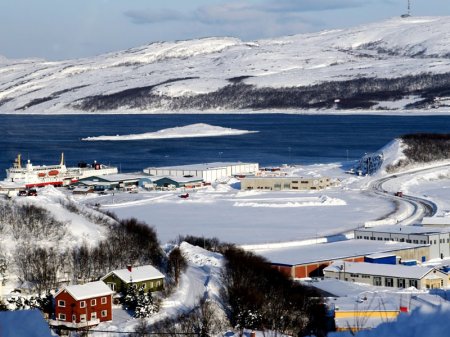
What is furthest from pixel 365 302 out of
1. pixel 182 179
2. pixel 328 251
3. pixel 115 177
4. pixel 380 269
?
pixel 115 177

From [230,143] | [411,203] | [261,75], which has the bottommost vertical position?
[411,203]

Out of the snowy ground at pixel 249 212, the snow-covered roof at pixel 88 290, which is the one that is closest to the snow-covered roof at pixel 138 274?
the snow-covered roof at pixel 88 290

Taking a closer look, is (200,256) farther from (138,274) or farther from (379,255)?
(379,255)


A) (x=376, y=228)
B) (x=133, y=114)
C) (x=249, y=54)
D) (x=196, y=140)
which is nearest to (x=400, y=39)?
(x=249, y=54)

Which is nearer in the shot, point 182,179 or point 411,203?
point 411,203

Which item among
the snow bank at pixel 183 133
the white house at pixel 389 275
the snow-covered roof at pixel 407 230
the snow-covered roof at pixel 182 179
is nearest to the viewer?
the white house at pixel 389 275

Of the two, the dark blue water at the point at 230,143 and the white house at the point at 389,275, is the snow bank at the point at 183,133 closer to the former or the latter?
the dark blue water at the point at 230,143

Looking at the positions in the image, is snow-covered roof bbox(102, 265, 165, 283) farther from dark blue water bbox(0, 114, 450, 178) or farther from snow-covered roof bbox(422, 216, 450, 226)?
dark blue water bbox(0, 114, 450, 178)
